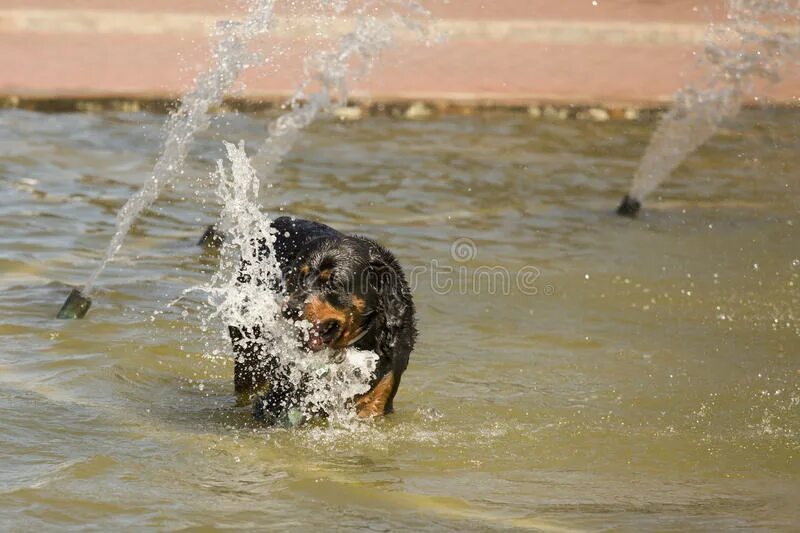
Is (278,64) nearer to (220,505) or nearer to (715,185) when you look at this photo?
(715,185)

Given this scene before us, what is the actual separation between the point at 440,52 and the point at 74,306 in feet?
34.2

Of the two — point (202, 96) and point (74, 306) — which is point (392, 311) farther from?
point (202, 96)

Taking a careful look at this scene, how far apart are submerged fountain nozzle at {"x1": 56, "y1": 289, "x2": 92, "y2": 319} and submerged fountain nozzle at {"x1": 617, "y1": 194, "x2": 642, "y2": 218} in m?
5.47

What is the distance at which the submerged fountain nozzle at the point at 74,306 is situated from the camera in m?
7.50

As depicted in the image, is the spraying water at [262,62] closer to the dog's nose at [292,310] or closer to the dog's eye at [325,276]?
the dog's nose at [292,310]

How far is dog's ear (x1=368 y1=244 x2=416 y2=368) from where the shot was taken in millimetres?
5762

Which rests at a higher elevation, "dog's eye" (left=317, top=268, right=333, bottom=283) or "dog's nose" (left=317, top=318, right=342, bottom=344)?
"dog's eye" (left=317, top=268, right=333, bottom=283)

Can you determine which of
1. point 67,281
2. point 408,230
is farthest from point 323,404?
point 408,230

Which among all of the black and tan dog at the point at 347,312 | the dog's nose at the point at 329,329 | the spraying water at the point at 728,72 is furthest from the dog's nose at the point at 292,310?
the spraying water at the point at 728,72

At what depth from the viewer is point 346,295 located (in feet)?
18.6

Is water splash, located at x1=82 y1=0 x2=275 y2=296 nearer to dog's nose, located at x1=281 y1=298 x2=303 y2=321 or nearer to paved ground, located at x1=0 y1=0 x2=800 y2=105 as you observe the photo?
dog's nose, located at x1=281 y1=298 x2=303 y2=321

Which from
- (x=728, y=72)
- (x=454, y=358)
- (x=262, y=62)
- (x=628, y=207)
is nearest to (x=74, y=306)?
(x=454, y=358)

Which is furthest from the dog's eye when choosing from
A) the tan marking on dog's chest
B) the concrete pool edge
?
the concrete pool edge

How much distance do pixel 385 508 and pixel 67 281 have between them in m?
4.24
